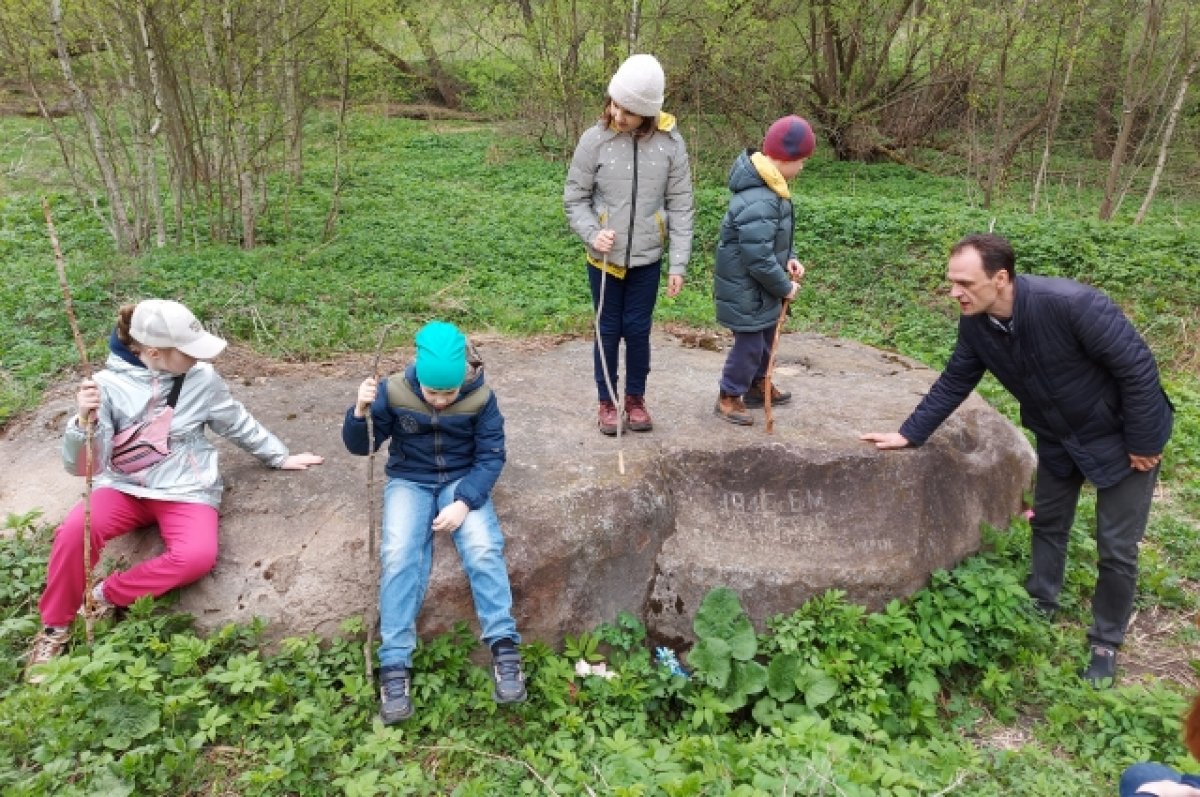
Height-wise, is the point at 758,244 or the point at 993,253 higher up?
the point at 993,253

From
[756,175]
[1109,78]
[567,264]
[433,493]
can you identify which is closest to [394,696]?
[433,493]

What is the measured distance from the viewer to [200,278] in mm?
7453

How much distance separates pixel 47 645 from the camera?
3.37m

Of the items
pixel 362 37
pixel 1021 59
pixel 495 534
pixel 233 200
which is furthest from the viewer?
pixel 1021 59

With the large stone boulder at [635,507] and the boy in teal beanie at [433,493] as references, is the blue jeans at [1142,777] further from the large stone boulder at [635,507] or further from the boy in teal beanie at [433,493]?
the boy in teal beanie at [433,493]

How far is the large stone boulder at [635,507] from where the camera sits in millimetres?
3568

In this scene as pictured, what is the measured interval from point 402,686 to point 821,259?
7296mm

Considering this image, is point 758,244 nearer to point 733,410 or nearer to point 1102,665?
point 733,410

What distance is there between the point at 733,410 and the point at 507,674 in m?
1.97

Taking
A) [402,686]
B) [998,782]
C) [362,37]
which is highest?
[362,37]

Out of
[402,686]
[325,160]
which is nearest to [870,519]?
[402,686]

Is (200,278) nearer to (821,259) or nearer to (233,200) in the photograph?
(233,200)

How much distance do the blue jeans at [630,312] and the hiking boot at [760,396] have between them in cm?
77

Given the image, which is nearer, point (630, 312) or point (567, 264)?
point (630, 312)
